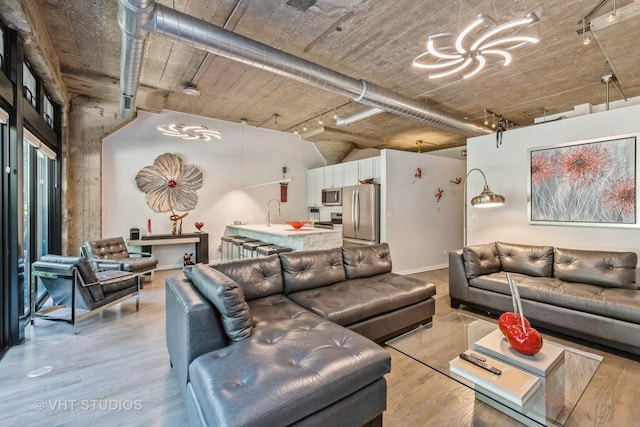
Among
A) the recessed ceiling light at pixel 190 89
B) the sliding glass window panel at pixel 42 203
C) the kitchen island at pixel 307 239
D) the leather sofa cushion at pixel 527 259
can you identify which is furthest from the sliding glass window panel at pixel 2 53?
the leather sofa cushion at pixel 527 259

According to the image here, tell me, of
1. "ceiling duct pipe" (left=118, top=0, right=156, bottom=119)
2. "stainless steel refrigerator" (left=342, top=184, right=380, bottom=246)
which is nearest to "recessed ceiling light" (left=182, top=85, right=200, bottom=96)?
"ceiling duct pipe" (left=118, top=0, right=156, bottom=119)

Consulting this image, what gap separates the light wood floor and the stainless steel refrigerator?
3298 mm

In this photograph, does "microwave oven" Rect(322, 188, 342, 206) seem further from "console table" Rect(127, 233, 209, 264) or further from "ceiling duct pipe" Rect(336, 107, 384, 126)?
"console table" Rect(127, 233, 209, 264)

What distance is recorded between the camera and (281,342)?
1.89m

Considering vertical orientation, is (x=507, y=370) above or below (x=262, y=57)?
below

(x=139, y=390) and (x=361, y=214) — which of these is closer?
(x=139, y=390)

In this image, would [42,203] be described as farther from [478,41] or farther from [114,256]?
[478,41]

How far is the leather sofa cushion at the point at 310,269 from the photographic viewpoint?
3047 mm

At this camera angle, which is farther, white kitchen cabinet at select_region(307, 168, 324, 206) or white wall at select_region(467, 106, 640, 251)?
white kitchen cabinet at select_region(307, 168, 324, 206)

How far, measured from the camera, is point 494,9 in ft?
9.26

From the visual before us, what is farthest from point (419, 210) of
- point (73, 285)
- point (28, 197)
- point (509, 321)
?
point (28, 197)

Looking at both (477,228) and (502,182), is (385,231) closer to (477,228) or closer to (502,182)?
(477,228)

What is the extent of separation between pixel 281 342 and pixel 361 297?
1.15 meters

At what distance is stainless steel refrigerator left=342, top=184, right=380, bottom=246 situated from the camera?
5.83 metres
